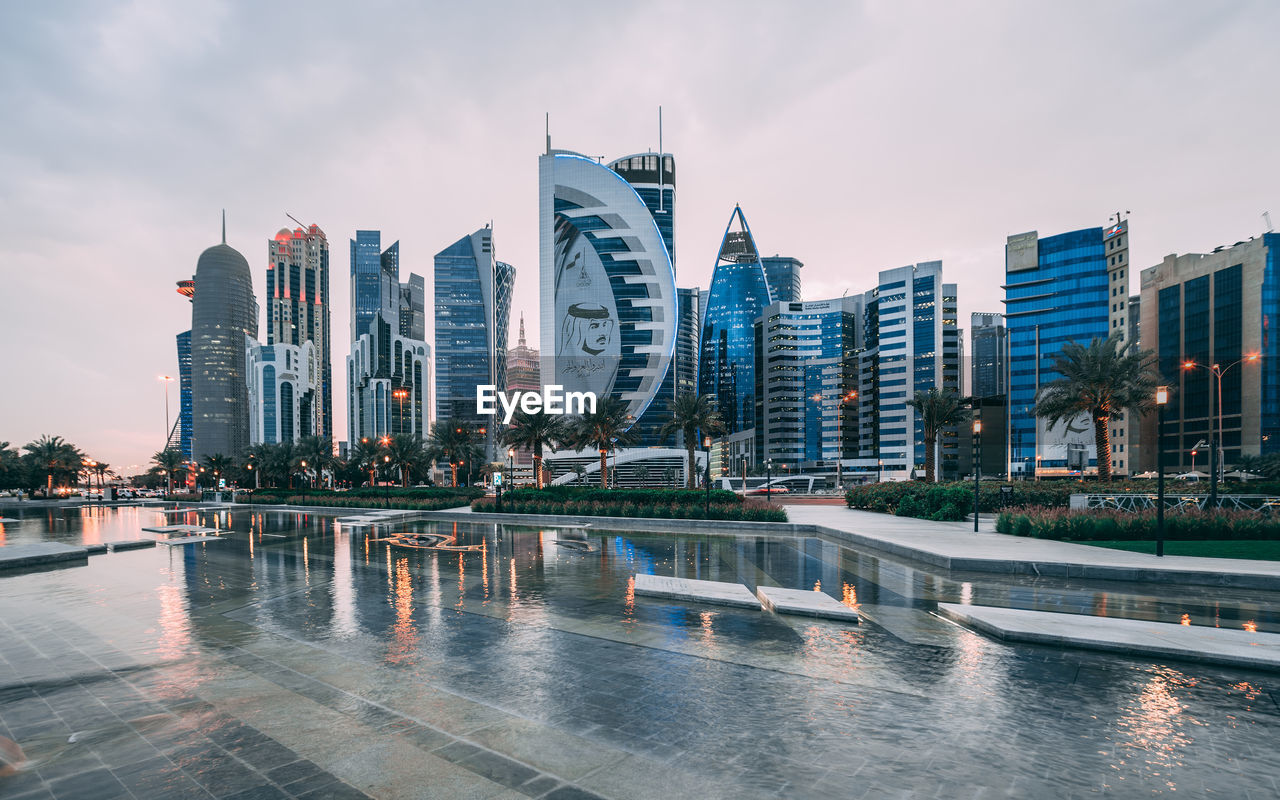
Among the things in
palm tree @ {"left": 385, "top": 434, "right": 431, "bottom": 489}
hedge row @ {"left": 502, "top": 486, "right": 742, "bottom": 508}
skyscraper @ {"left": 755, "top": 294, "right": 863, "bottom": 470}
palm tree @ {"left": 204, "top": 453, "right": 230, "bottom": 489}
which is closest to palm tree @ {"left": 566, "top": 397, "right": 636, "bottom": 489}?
hedge row @ {"left": 502, "top": 486, "right": 742, "bottom": 508}

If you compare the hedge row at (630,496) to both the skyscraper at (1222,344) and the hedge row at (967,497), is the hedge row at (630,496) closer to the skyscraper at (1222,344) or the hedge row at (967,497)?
the hedge row at (967,497)

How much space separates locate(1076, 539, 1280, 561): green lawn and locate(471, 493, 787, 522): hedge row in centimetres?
1277

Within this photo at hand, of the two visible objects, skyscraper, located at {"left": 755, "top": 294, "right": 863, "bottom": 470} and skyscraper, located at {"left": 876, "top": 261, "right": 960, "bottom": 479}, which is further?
skyscraper, located at {"left": 755, "top": 294, "right": 863, "bottom": 470}

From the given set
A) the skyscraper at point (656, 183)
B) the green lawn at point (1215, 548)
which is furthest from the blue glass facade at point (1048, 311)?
the green lawn at point (1215, 548)

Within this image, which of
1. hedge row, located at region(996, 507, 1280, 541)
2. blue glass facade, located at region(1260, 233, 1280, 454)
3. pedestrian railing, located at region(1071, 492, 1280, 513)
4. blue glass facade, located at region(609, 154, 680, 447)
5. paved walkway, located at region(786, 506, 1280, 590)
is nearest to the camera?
paved walkway, located at region(786, 506, 1280, 590)

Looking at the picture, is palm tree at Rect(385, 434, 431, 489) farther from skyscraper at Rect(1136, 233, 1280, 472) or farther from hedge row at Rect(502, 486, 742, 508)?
skyscraper at Rect(1136, 233, 1280, 472)

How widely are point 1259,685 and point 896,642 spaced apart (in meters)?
4.17

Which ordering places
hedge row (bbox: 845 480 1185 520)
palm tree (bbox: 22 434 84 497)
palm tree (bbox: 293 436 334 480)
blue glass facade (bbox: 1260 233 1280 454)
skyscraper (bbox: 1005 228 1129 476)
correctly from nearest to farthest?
hedge row (bbox: 845 480 1185 520)
palm tree (bbox: 293 436 334 480)
palm tree (bbox: 22 434 84 497)
blue glass facade (bbox: 1260 233 1280 454)
skyscraper (bbox: 1005 228 1129 476)

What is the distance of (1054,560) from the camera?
14562mm

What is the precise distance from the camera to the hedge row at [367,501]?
39.1m

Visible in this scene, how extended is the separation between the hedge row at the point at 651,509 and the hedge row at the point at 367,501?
6.07 m

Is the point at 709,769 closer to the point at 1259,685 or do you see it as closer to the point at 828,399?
the point at 1259,685

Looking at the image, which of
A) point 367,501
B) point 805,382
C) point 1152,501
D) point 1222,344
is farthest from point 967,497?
point 805,382

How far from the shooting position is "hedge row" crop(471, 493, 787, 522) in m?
27.4
